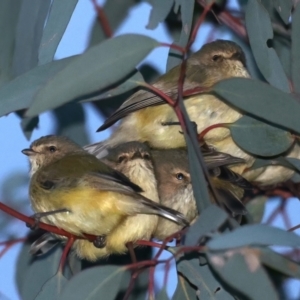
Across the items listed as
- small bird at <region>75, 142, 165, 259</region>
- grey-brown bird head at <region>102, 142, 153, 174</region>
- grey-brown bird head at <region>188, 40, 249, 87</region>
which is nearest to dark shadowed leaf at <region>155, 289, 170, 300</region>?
small bird at <region>75, 142, 165, 259</region>

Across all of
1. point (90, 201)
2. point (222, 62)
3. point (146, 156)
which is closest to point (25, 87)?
point (90, 201)

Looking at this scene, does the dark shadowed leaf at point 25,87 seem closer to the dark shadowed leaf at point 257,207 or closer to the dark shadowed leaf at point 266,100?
the dark shadowed leaf at point 266,100

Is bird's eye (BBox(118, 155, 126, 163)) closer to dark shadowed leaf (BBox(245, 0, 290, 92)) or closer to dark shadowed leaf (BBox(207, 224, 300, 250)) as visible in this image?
dark shadowed leaf (BBox(245, 0, 290, 92))

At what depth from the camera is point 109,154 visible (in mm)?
3121

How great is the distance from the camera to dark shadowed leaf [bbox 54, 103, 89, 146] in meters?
3.44

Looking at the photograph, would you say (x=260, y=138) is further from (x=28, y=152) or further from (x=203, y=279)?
(x=28, y=152)

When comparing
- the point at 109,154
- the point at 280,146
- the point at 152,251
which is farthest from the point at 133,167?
the point at 152,251

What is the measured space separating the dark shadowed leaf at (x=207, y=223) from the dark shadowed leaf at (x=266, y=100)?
0.42m

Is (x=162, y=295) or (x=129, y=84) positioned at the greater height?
(x=129, y=84)

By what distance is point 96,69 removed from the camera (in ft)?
7.62

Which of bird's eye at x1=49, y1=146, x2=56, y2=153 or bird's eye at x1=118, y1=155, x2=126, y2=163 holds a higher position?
bird's eye at x1=49, y1=146, x2=56, y2=153

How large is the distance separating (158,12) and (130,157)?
1.52 ft

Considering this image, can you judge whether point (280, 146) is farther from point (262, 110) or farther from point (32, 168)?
point (32, 168)

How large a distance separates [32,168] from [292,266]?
1.16 metres
